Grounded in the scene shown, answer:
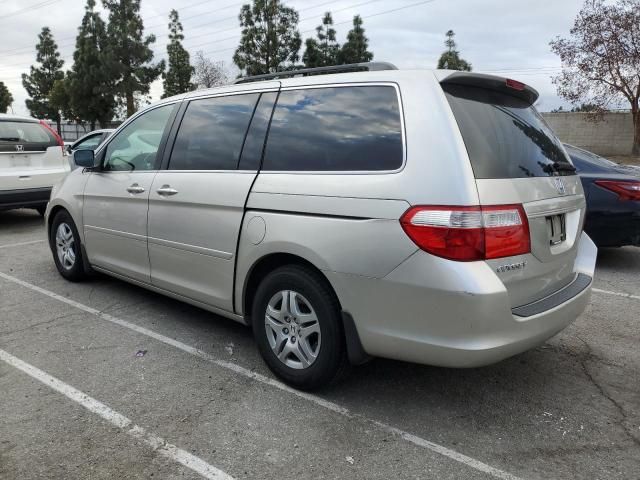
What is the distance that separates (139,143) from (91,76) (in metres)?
38.4

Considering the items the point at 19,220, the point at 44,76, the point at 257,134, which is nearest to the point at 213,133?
the point at 257,134

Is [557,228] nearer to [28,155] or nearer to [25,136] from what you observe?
[28,155]

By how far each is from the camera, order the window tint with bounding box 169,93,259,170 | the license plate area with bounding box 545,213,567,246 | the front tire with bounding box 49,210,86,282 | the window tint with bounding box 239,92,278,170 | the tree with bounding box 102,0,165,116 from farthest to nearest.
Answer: the tree with bounding box 102,0,165,116, the front tire with bounding box 49,210,86,282, the window tint with bounding box 169,93,259,170, the window tint with bounding box 239,92,278,170, the license plate area with bounding box 545,213,567,246

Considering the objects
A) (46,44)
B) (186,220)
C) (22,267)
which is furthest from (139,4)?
(186,220)

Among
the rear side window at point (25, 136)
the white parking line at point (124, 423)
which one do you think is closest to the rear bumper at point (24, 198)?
the rear side window at point (25, 136)

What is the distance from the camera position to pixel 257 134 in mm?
3400

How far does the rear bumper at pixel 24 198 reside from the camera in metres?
8.13

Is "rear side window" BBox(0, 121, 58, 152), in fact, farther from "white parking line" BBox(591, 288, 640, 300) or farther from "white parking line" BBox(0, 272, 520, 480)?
"white parking line" BBox(591, 288, 640, 300)

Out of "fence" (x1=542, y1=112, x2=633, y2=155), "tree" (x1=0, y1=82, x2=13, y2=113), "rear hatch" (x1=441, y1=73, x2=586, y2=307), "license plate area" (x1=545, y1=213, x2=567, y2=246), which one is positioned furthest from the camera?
"tree" (x1=0, y1=82, x2=13, y2=113)

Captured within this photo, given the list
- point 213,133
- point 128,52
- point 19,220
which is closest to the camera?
point 213,133

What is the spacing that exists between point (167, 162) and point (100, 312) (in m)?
1.54

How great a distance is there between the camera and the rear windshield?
2631 millimetres

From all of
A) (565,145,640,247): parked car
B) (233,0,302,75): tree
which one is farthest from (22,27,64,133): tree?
(565,145,640,247): parked car

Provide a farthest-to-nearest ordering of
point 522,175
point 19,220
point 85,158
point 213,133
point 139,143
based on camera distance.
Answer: point 19,220 → point 85,158 → point 139,143 → point 213,133 → point 522,175
